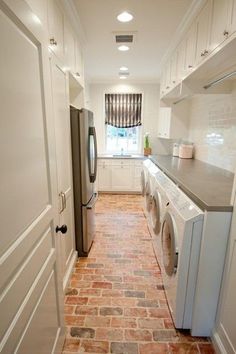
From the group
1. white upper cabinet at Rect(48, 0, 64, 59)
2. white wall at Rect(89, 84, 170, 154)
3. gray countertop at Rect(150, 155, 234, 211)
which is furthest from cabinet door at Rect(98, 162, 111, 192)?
white upper cabinet at Rect(48, 0, 64, 59)

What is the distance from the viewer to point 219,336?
1.40 m

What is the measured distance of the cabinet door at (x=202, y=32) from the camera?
182cm

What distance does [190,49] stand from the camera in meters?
2.27

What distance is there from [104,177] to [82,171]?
2594mm

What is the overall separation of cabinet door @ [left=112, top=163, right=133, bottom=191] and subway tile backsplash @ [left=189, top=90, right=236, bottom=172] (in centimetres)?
165

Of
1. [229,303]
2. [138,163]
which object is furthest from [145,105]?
[229,303]

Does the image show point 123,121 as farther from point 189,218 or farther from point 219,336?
point 219,336

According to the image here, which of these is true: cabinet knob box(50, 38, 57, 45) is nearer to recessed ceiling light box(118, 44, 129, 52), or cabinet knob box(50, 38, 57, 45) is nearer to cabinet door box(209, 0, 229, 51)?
cabinet door box(209, 0, 229, 51)

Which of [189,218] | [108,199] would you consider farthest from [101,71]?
[189,218]

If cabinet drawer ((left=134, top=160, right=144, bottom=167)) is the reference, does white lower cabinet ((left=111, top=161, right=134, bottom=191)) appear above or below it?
below

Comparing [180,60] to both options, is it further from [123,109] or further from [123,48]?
[123,109]

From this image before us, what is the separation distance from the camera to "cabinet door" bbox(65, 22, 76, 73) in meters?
2.00

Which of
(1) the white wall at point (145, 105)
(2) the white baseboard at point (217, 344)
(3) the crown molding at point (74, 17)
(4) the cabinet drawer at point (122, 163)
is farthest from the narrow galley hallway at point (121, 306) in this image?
(1) the white wall at point (145, 105)

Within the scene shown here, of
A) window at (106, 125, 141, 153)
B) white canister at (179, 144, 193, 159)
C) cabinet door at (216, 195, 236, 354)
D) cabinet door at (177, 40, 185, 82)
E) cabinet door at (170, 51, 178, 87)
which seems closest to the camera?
cabinet door at (216, 195, 236, 354)
